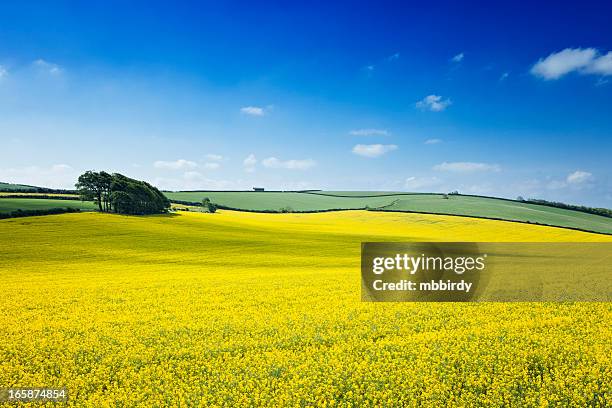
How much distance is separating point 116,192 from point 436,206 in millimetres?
75259

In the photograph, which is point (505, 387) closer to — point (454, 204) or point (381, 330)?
point (381, 330)

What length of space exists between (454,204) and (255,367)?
101 m

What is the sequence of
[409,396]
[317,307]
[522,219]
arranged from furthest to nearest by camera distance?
[522,219]
[317,307]
[409,396]

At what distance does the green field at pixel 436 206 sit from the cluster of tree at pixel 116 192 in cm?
4286

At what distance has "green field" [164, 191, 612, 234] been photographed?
79.9 meters

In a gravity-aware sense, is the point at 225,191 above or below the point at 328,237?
above

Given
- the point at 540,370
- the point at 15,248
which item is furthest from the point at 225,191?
the point at 540,370

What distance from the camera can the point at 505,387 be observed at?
7.58 meters

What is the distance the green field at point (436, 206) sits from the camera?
79.9m

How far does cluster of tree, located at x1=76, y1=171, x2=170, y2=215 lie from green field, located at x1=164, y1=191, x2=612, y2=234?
42.9 meters

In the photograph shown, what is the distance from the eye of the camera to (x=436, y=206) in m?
98.4

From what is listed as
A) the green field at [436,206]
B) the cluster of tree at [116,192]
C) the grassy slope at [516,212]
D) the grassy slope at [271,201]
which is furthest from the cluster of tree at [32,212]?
the grassy slope at [516,212]

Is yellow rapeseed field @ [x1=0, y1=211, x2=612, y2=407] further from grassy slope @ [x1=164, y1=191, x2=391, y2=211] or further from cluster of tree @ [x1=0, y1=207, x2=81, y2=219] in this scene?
grassy slope @ [x1=164, y1=191, x2=391, y2=211]

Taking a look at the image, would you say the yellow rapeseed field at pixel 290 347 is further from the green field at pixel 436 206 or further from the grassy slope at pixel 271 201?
the grassy slope at pixel 271 201
